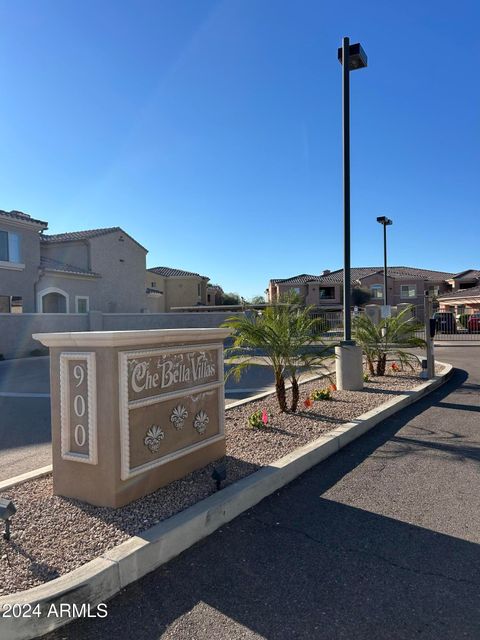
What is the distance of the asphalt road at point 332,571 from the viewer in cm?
262

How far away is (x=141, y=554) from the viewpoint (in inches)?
123

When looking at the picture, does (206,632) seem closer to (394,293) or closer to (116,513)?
(116,513)

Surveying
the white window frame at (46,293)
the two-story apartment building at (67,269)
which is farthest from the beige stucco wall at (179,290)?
the white window frame at (46,293)

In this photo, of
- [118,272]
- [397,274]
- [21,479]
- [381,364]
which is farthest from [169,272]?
[21,479]

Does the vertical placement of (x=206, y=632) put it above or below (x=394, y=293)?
below

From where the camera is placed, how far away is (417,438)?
6.31 meters

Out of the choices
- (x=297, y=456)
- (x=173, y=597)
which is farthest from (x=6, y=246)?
(x=173, y=597)

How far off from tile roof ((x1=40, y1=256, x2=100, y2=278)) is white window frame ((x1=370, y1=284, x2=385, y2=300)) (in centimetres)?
4040

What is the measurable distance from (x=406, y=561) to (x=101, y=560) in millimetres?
2056

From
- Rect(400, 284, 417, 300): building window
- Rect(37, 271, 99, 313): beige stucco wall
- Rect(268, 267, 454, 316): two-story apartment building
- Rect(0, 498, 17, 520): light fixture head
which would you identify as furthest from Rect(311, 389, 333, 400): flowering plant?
Rect(400, 284, 417, 300): building window

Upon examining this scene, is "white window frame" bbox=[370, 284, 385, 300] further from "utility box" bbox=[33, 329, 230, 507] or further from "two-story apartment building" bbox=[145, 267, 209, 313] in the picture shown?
"utility box" bbox=[33, 329, 230, 507]

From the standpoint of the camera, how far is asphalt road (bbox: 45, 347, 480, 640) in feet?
8.60

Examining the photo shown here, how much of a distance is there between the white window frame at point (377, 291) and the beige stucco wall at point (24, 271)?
4473 centimetres

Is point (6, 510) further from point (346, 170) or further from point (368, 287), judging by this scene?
point (368, 287)
